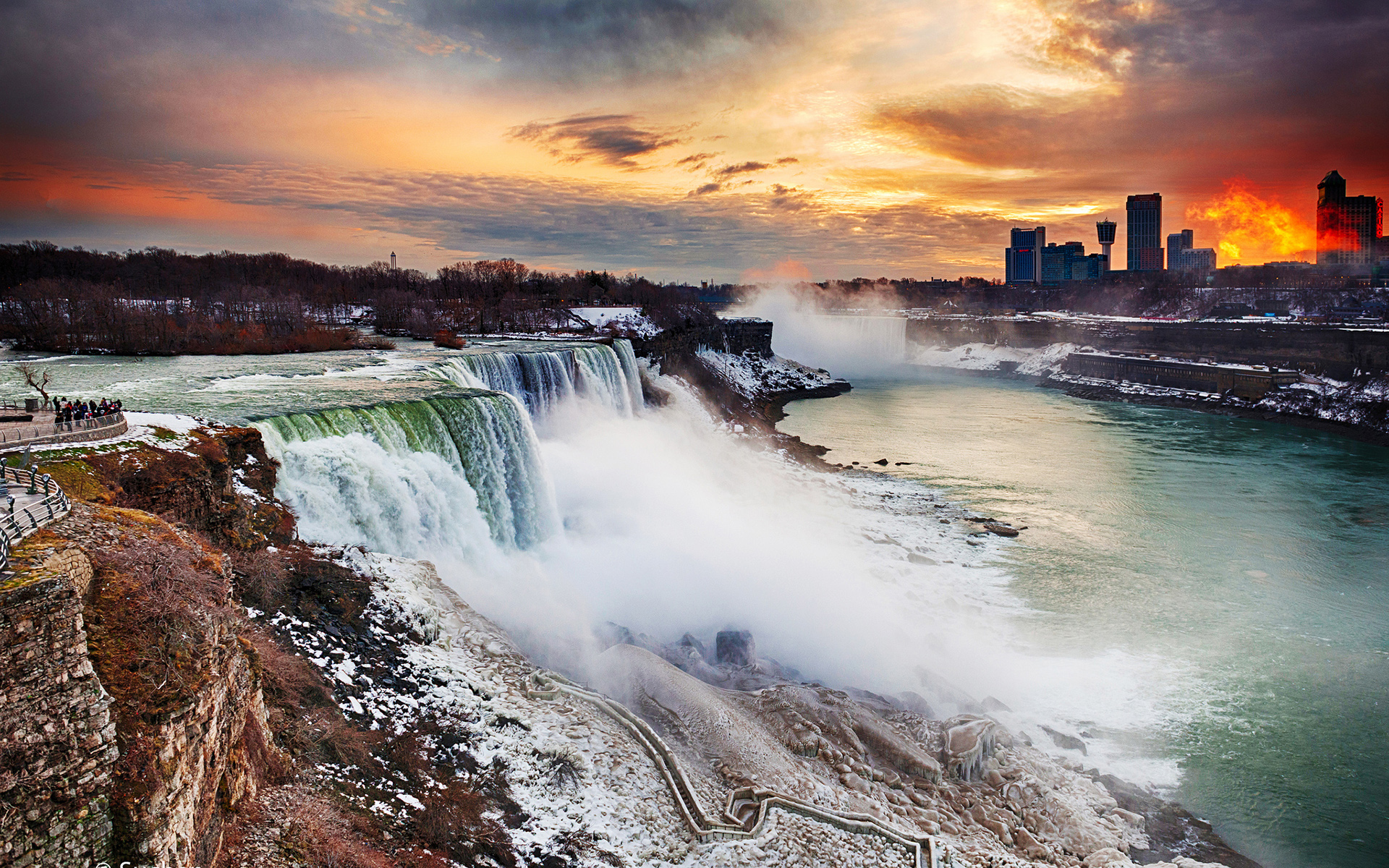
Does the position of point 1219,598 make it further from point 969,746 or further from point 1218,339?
point 1218,339

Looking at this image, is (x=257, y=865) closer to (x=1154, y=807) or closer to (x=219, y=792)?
(x=219, y=792)

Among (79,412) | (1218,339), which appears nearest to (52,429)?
(79,412)

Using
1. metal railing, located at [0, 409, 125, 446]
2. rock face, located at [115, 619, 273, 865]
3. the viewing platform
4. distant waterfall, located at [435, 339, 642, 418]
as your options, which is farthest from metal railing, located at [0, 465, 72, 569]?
distant waterfall, located at [435, 339, 642, 418]

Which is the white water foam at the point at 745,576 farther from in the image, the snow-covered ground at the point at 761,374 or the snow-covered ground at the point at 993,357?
the snow-covered ground at the point at 993,357

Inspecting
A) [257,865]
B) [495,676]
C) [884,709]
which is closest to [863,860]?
[884,709]

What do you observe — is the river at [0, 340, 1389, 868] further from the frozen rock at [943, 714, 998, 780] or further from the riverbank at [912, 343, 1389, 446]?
the riverbank at [912, 343, 1389, 446]

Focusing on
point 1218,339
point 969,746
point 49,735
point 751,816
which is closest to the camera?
point 49,735
